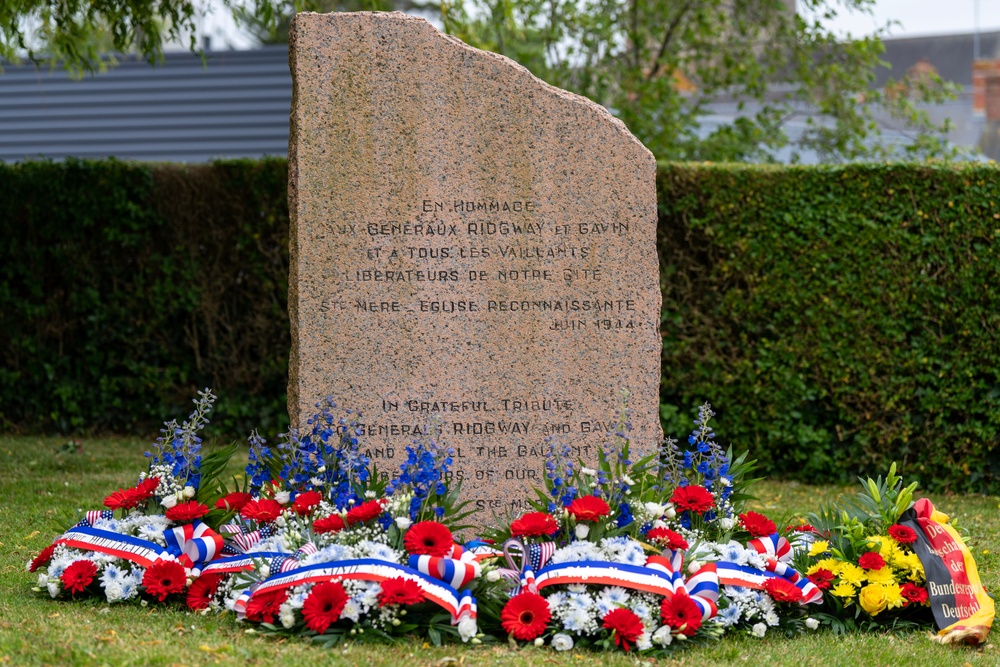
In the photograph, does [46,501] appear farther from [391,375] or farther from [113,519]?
[391,375]

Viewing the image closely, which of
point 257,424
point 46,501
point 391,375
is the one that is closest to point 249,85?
point 257,424

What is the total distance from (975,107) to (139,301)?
20.7 metres

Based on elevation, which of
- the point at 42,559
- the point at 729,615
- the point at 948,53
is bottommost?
the point at 729,615

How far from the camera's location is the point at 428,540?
4039 mm

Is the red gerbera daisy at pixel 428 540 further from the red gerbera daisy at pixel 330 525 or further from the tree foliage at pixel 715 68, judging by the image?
the tree foliage at pixel 715 68

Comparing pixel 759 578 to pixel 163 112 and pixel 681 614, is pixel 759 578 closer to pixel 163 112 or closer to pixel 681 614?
pixel 681 614

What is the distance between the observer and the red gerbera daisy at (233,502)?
4629 millimetres

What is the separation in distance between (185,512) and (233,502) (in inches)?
9.7

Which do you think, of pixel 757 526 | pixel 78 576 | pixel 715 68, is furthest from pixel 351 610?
pixel 715 68

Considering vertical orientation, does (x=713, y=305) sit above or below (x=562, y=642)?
above

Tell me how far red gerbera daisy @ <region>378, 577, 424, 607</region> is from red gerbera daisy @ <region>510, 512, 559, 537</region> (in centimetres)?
52

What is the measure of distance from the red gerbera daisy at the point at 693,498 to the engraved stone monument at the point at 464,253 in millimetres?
887

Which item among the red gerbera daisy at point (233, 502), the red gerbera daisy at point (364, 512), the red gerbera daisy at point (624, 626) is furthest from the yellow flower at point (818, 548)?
the red gerbera daisy at point (233, 502)

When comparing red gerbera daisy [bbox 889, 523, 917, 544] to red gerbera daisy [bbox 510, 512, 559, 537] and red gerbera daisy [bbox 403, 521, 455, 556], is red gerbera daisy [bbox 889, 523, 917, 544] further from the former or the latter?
red gerbera daisy [bbox 403, 521, 455, 556]
